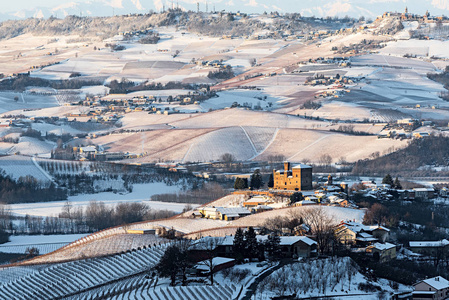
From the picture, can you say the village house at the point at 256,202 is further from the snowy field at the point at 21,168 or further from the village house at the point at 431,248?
the snowy field at the point at 21,168

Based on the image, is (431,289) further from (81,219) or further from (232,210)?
(81,219)

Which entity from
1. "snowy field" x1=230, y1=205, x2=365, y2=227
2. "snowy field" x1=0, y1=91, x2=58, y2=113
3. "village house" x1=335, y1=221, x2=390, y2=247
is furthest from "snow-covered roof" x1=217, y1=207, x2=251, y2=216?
"snowy field" x1=0, y1=91, x2=58, y2=113

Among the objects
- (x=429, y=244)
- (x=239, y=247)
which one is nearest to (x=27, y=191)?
(x=429, y=244)

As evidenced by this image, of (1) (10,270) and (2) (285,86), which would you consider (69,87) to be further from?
(1) (10,270)

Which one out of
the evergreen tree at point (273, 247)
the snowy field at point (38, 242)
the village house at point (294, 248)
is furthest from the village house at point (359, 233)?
the snowy field at point (38, 242)

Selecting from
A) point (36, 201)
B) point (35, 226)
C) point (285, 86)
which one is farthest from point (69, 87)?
point (35, 226)

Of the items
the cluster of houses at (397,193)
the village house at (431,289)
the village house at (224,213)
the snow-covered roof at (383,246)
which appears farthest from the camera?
the cluster of houses at (397,193)

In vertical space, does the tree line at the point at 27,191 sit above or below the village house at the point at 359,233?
below
